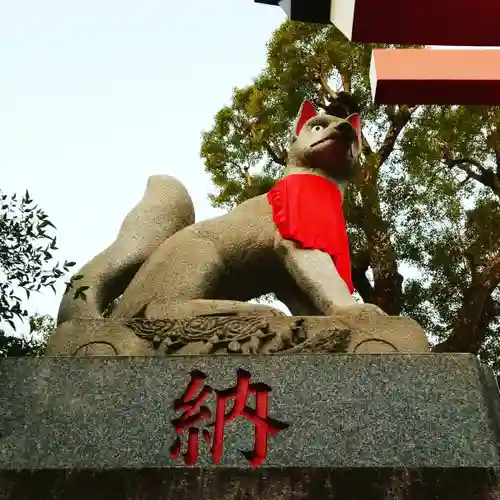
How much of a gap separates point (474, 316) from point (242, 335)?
6389 mm

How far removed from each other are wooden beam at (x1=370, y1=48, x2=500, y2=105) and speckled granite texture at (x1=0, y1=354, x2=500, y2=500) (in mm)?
3691

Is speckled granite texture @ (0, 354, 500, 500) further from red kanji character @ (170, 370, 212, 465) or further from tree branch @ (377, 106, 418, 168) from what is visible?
tree branch @ (377, 106, 418, 168)

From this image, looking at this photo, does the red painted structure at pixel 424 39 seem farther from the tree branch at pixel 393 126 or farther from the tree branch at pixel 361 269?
the tree branch at pixel 393 126

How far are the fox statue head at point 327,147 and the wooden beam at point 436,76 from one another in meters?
2.00

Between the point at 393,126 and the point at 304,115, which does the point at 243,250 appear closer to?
the point at 304,115

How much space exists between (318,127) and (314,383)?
6.45 ft

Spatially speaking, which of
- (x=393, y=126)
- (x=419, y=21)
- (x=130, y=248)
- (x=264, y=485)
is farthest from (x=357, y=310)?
(x=393, y=126)

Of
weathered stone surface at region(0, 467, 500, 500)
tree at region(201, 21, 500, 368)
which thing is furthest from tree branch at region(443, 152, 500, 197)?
weathered stone surface at region(0, 467, 500, 500)

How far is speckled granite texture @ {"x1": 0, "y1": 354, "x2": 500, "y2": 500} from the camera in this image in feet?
8.77

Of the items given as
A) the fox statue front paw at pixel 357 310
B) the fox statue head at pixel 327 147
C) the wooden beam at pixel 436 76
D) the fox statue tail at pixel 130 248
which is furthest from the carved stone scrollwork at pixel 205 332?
the wooden beam at pixel 436 76

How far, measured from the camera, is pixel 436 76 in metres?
6.27

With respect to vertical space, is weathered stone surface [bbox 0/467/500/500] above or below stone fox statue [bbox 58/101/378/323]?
below

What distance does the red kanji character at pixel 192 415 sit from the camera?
9.25 feet

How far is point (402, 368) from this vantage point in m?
3.02
